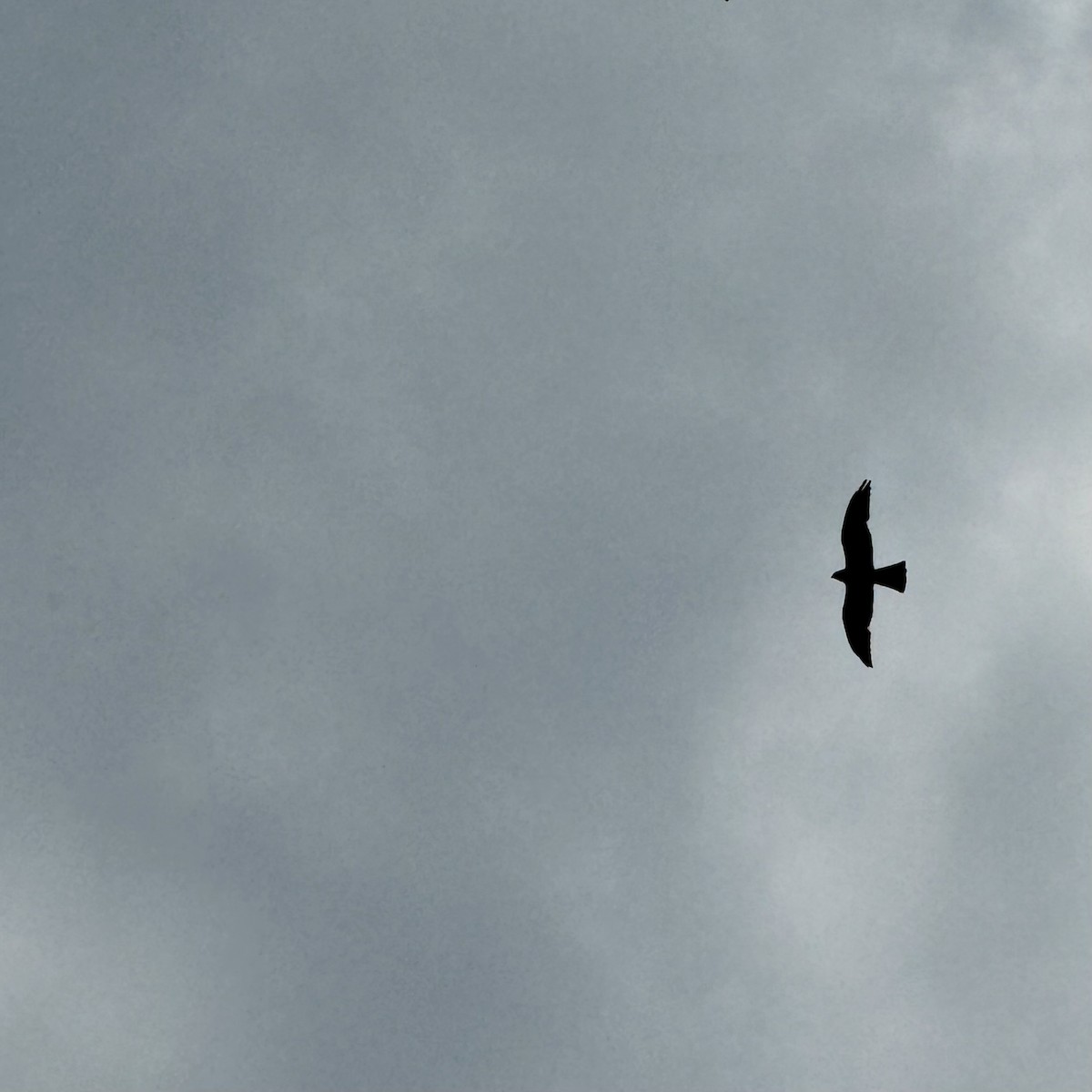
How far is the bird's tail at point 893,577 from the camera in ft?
181

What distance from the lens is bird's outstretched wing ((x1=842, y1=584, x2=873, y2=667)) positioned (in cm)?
5703

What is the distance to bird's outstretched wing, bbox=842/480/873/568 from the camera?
5581cm

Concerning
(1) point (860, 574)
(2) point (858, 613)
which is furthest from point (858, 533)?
(2) point (858, 613)

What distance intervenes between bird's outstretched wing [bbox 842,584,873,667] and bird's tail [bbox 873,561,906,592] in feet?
3.80

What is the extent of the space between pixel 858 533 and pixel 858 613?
399cm

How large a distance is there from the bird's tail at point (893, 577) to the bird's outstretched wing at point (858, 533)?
784 mm

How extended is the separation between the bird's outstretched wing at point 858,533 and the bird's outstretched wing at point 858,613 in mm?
1275

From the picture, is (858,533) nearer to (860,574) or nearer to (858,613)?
(860,574)

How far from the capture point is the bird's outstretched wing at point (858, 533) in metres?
55.8

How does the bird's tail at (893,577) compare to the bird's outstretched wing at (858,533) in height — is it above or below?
below

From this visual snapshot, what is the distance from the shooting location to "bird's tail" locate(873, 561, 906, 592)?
2168 inches

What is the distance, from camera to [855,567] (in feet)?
185

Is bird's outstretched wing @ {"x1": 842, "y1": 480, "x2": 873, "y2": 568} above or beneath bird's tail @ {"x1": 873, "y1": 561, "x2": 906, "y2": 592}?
above

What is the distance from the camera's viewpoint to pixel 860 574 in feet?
185
